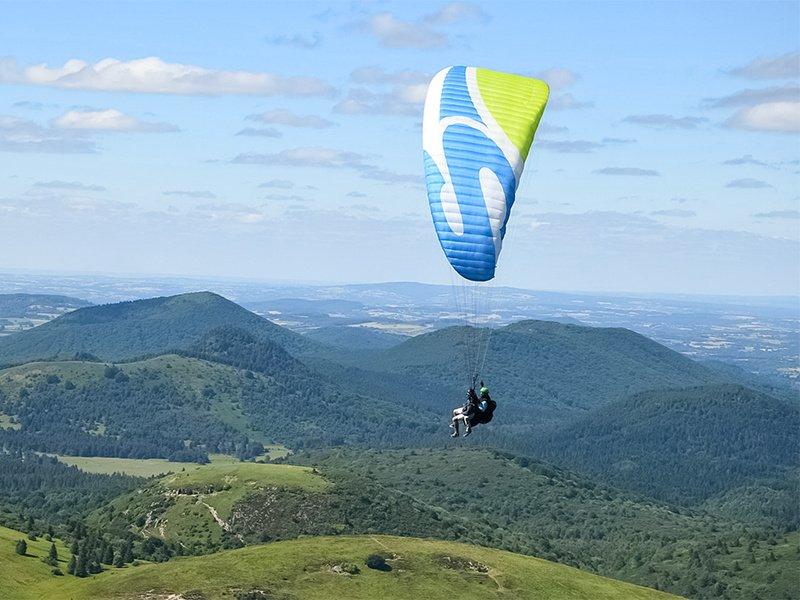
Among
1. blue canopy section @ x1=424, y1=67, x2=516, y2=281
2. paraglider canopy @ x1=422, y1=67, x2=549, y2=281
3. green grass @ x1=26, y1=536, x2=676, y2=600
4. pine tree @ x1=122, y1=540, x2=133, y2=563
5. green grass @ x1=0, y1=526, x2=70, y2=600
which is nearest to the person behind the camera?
blue canopy section @ x1=424, y1=67, x2=516, y2=281

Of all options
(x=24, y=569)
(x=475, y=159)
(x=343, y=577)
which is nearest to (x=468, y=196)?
(x=475, y=159)

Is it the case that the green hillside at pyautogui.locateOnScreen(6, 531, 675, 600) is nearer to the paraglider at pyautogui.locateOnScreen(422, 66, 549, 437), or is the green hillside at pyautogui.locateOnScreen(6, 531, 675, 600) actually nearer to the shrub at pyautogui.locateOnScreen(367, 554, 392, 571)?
the shrub at pyautogui.locateOnScreen(367, 554, 392, 571)

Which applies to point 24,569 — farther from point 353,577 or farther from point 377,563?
point 377,563

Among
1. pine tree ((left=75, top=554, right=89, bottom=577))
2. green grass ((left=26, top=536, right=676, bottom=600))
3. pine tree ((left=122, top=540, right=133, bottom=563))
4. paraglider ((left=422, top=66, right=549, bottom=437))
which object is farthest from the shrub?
paraglider ((left=422, top=66, right=549, bottom=437))

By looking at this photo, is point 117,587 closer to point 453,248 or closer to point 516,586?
point 516,586

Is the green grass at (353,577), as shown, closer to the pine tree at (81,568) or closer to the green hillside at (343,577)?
the green hillside at (343,577)

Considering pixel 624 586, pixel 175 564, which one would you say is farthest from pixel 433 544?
pixel 175 564

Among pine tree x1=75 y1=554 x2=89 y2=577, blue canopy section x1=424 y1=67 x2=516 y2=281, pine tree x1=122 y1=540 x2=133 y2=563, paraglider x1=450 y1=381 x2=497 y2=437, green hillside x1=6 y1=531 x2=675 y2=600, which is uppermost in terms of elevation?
blue canopy section x1=424 y1=67 x2=516 y2=281
